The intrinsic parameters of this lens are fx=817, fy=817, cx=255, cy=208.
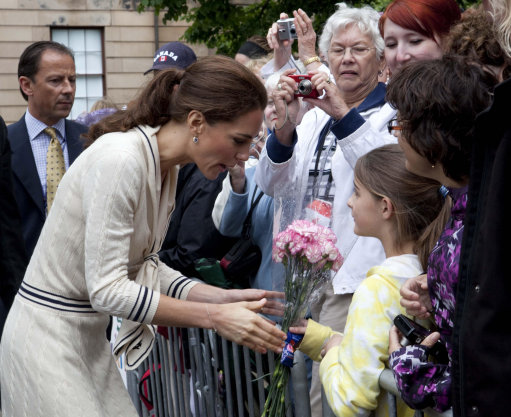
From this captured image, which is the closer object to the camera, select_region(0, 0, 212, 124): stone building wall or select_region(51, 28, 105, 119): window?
select_region(0, 0, 212, 124): stone building wall

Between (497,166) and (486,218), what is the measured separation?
116mm

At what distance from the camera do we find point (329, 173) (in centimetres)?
370

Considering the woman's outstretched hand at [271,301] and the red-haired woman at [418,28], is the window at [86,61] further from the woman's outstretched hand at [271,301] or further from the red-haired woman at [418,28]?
the woman's outstretched hand at [271,301]

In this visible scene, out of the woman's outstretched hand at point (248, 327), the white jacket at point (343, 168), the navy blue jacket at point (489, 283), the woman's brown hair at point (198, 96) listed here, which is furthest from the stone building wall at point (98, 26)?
the navy blue jacket at point (489, 283)

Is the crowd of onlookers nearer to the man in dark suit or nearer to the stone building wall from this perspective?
the man in dark suit

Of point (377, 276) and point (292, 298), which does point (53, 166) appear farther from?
point (377, 276)

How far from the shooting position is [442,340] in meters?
2.30

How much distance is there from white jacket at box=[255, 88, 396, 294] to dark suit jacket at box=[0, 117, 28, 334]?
4.22 feet

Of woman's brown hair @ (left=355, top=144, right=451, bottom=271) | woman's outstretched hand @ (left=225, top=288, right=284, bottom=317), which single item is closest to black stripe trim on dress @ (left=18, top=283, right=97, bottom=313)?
woman's outstretched hand @ (left=225, top=288, right=284, bottom=317)

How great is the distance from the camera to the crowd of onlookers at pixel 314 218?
6.79 feet

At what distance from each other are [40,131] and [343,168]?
2.80 meters

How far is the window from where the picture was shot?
69.9 ft

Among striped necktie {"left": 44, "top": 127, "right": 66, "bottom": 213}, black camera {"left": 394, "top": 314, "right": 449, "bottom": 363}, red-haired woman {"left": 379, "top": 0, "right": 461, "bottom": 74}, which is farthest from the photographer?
striped necktie {"left": 44, "top": 127, "right": 66, "bottom": 213}

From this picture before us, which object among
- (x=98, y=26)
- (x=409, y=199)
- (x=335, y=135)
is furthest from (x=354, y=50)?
(x=98, y=26)
